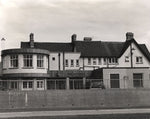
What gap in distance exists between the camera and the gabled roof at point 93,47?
73.2 m

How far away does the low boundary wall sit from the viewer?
4459 cm

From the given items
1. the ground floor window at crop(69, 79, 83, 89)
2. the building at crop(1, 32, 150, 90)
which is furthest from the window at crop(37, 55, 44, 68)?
the ground floor window at crop(69, 79, 83, 89)

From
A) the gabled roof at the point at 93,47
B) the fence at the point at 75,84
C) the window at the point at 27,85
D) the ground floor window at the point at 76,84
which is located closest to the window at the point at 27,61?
the fence at the point at 75,84

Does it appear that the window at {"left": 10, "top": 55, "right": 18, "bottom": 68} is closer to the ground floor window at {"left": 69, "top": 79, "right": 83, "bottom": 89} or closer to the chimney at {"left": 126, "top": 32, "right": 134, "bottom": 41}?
the ground floor window at {"left": 69, "top": 79, "right": 83, "bottom": 89}

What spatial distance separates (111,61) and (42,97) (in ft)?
99.4

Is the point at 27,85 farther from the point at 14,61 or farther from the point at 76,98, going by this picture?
the point at 76,98

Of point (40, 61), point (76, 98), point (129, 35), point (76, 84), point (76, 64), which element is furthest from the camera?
point (129, 35)

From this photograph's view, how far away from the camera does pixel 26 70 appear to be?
179 ft

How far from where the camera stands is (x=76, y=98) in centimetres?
4709

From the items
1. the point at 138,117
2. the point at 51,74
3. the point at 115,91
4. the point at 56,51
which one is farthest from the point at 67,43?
the point at 138,117

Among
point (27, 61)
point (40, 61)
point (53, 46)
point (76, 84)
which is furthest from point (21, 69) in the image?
point (53, 46)

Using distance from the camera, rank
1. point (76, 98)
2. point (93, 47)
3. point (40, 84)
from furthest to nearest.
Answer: point (93, 47)
point (40, 84)
point (76, 98)

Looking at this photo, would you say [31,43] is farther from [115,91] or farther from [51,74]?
[115,91]

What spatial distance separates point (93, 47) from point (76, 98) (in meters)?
29.1
